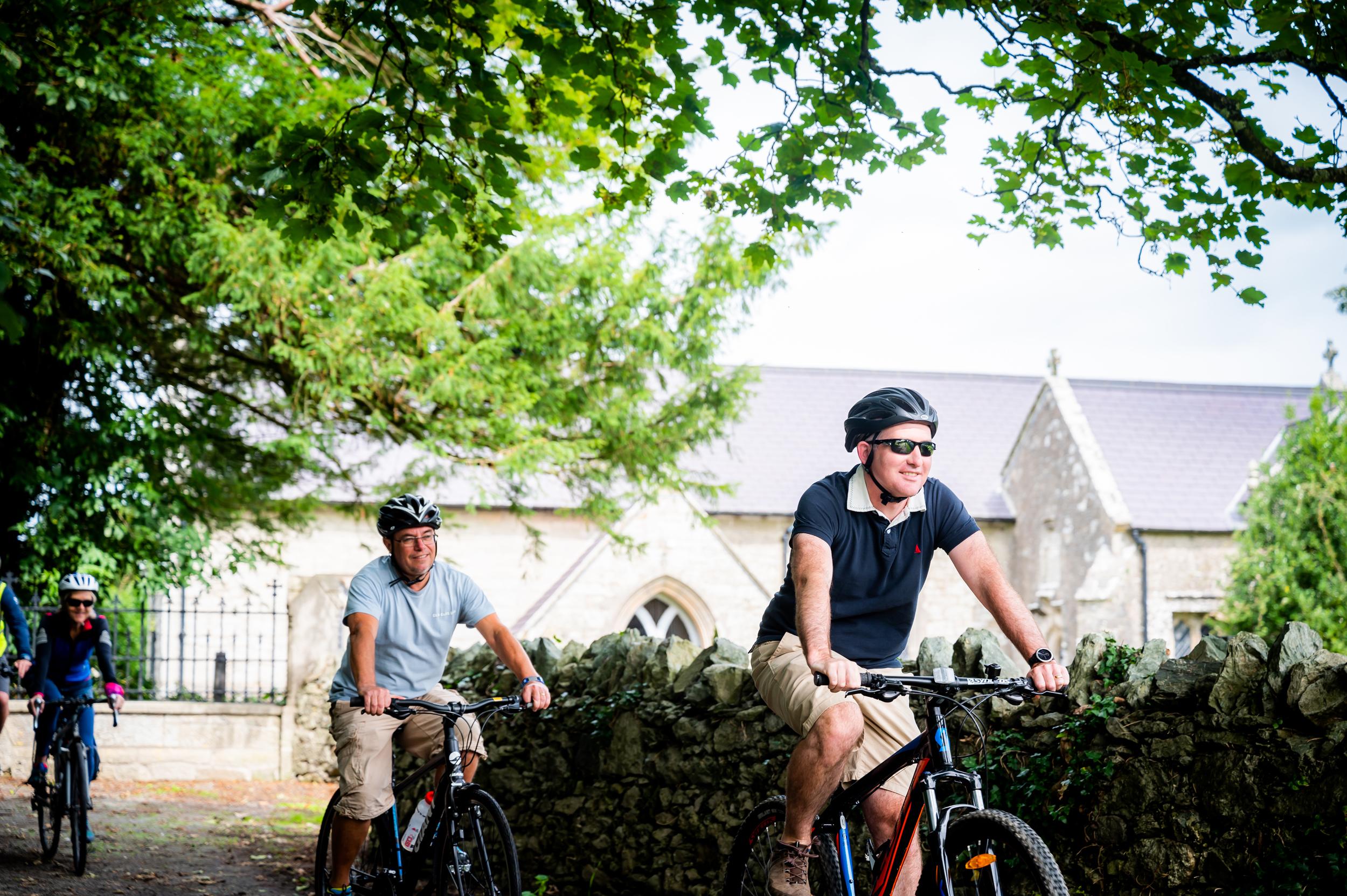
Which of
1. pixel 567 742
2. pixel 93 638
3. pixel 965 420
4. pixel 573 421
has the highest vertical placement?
pixel 965 420

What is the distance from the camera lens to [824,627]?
151 inches

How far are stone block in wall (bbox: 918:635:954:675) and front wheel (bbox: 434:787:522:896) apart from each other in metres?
2.01

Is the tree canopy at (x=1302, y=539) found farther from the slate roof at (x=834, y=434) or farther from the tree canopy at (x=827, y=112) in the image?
the tree canopy at (x=827, y=112)

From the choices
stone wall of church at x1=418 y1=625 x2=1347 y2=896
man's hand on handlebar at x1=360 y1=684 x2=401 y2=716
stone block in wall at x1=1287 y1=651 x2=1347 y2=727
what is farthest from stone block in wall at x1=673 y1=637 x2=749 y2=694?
stone block in wall at x1=1287 y1=651 x2=1347 y2=727

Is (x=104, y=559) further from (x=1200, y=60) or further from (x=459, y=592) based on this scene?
(x=1200, y=60)

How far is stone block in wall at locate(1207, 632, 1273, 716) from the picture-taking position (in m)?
4.48

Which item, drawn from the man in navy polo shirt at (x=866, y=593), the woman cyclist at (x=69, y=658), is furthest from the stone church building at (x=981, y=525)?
the man in navy polo shirt at (x=866, y=593)

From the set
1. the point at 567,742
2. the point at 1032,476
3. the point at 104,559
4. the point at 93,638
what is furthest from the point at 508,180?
the point at 1032,476

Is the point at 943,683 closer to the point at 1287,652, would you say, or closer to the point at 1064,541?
the point at 1287,652

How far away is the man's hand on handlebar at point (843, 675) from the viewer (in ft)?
11.6

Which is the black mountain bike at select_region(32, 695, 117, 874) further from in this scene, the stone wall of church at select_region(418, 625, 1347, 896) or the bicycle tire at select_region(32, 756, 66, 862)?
the stone wall of church at select_region(418, 625, 1347, 896)

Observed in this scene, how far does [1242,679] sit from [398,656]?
11.6 feet

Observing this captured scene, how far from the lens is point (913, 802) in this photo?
3713 millimetres

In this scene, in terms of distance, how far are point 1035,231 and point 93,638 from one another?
716 cm
